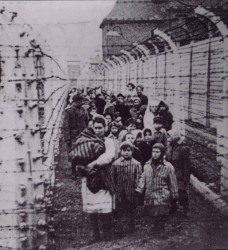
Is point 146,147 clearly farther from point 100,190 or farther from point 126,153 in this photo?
point 100,190

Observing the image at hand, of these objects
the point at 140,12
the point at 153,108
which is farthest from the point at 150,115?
the point at 140,12

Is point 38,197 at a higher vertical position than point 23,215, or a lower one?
higher

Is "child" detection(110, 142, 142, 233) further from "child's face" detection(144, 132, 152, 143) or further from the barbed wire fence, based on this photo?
the barbed wire fence

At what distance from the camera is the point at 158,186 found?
3.56 meters

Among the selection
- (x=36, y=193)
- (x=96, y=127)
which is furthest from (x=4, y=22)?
(x=36, y=193)

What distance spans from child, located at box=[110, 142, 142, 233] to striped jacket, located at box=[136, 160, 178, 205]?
0.06 m

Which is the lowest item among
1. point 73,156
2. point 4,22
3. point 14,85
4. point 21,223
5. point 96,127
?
point 21,223

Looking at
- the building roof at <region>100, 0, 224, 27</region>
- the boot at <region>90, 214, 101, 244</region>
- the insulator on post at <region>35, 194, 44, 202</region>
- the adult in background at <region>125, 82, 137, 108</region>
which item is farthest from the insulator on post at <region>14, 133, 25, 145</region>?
the building roof at <region>100, 0, 224, 27</region>

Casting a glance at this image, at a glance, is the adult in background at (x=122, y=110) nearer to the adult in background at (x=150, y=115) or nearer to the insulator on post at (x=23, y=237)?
the adult in background at (x=150, y=115)

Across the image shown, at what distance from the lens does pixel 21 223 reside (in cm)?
336

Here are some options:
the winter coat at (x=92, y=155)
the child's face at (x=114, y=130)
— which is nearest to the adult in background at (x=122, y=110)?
the child's face at (x=114, y=130)

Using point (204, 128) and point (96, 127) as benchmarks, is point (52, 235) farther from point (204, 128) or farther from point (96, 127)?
point (204, 128)

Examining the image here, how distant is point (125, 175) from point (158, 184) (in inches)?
A: 11.7

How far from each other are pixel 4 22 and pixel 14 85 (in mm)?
485
